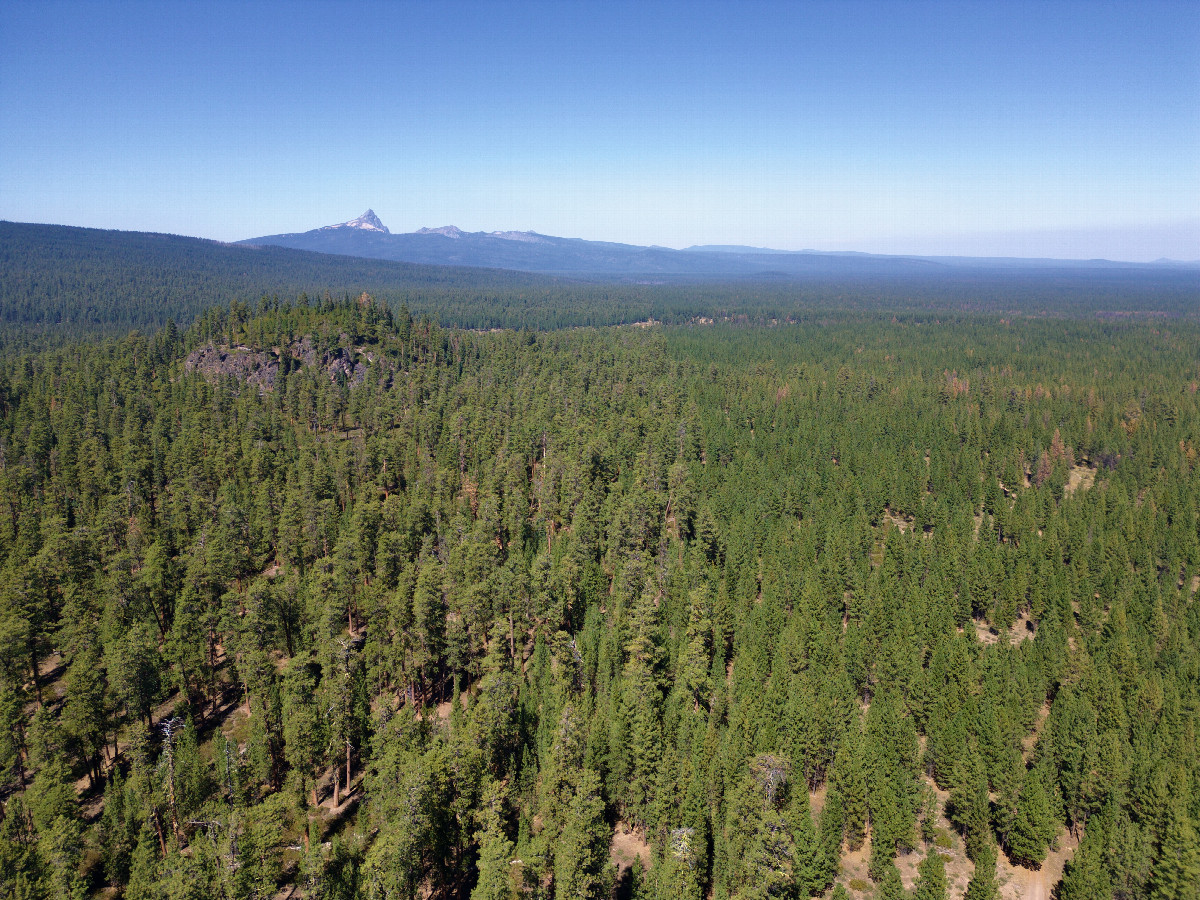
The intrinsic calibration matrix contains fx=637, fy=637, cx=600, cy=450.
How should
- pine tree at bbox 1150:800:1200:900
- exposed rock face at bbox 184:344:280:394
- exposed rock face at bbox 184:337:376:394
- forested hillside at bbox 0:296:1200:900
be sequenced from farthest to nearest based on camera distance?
exposed rock face at bbox 184:337:376:394, exposed rock face at bbox 184:344:280:394, forested hillside at bbox 0:296:1200:900, pine tree at bbox 1150:800:1200:900

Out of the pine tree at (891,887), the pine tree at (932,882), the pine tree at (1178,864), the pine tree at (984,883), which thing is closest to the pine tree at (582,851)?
the pine tree at (891,887)

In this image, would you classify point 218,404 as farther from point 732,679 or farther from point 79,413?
point 732,679

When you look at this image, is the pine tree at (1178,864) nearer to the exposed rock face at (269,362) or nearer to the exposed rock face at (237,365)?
the exposed rock face at (269,362)

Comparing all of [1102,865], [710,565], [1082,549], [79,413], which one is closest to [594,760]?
[1102,865]

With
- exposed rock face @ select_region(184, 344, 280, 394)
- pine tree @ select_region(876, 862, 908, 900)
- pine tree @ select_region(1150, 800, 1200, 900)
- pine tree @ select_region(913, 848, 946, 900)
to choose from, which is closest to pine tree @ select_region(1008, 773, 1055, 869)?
pine tree @ select_region(1150, 800, 1200, 900)

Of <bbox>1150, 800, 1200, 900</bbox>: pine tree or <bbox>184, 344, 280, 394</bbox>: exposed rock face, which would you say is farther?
<bbox>184, 344, 280, 394</bbox>: exposed rock face

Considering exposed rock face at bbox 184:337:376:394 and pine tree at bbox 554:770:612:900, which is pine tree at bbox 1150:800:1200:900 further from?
exposed rock face at bbox 184:337:376:394

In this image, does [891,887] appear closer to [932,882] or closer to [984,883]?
[932,882]

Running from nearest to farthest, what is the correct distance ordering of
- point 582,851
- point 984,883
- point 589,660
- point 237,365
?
point 582,851
point 984,883
point 589,660
point 237,365

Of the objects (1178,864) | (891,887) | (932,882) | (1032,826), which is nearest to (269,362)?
(891,887)
